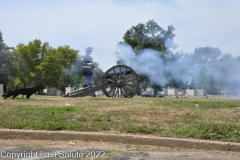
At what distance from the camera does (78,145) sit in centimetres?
659

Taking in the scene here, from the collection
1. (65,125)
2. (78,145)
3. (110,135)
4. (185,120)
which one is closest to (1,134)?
(65,125)

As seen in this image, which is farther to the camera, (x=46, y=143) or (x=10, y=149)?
(x=46, y=143)

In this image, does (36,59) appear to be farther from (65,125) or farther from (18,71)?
(65,125)

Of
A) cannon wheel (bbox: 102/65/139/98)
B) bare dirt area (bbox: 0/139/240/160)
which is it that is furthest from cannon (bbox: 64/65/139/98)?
bare dirt area (bbox: 0/139/240/160)

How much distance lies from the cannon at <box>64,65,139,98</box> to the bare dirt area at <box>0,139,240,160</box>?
36.2 ft

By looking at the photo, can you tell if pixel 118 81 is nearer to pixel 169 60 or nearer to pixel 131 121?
pixel 169 60

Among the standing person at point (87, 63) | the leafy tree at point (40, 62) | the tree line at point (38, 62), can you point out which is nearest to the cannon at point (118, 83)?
the standing person at point (87, 63)

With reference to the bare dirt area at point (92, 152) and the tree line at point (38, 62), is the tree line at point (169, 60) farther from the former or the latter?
the tree line at point (38, 62)

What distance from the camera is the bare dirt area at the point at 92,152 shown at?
545cm

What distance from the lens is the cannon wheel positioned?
17969mm

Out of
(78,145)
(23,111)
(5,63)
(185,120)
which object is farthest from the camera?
(5,63)

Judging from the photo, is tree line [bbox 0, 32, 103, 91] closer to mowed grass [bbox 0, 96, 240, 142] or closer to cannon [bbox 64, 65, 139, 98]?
cannon [bbox 64, 65, 139, 98]

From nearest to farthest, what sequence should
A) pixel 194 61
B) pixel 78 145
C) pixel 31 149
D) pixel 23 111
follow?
pixel 31 149 < pixel 78 145 < pixel 23 111 < pixel 194 61

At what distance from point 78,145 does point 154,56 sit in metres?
18.3
